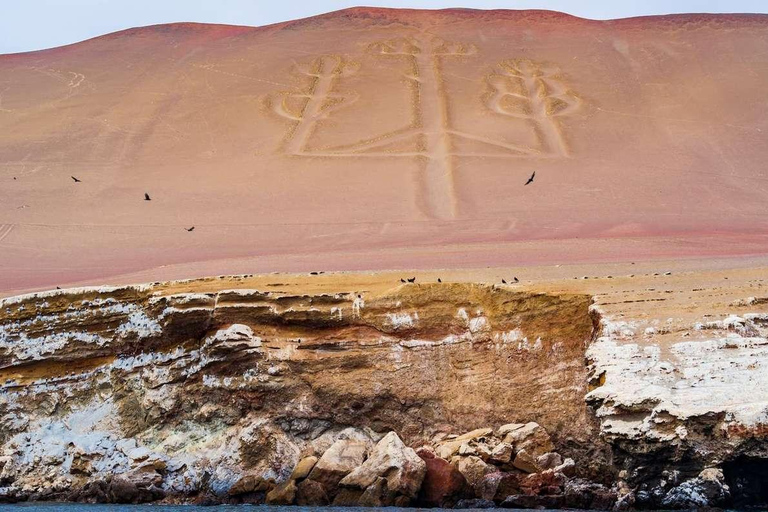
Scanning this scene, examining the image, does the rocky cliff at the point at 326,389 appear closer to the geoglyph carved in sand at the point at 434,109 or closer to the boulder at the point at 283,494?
the boulder at the point at 283,494

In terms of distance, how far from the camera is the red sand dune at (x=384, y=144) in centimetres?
3422

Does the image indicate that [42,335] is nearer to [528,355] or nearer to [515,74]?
[528,355]

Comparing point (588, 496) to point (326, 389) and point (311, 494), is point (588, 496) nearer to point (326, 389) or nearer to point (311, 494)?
point (311, 494)

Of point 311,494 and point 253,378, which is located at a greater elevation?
point 253,378

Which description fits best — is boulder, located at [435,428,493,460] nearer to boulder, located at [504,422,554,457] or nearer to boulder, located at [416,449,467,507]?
boulder, located at [504,422,554,457]

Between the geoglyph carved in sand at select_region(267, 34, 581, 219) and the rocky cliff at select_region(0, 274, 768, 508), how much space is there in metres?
19.5

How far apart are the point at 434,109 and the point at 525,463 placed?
97.0 ft

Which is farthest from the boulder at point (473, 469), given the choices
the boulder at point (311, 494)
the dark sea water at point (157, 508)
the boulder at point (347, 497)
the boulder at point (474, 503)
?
the boulder at point (311, 494)

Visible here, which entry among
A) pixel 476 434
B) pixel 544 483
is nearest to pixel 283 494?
pixel 476 434

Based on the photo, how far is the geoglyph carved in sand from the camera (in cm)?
3994

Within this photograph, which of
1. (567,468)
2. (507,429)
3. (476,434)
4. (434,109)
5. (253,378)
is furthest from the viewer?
(434,109)

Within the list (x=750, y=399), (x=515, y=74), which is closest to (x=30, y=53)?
(x=515, y=74)

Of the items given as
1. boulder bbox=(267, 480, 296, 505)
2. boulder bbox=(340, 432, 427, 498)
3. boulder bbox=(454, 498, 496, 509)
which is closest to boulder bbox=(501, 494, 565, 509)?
boulder bbox=(454, 498, 496, 509)

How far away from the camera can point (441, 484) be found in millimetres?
14836
